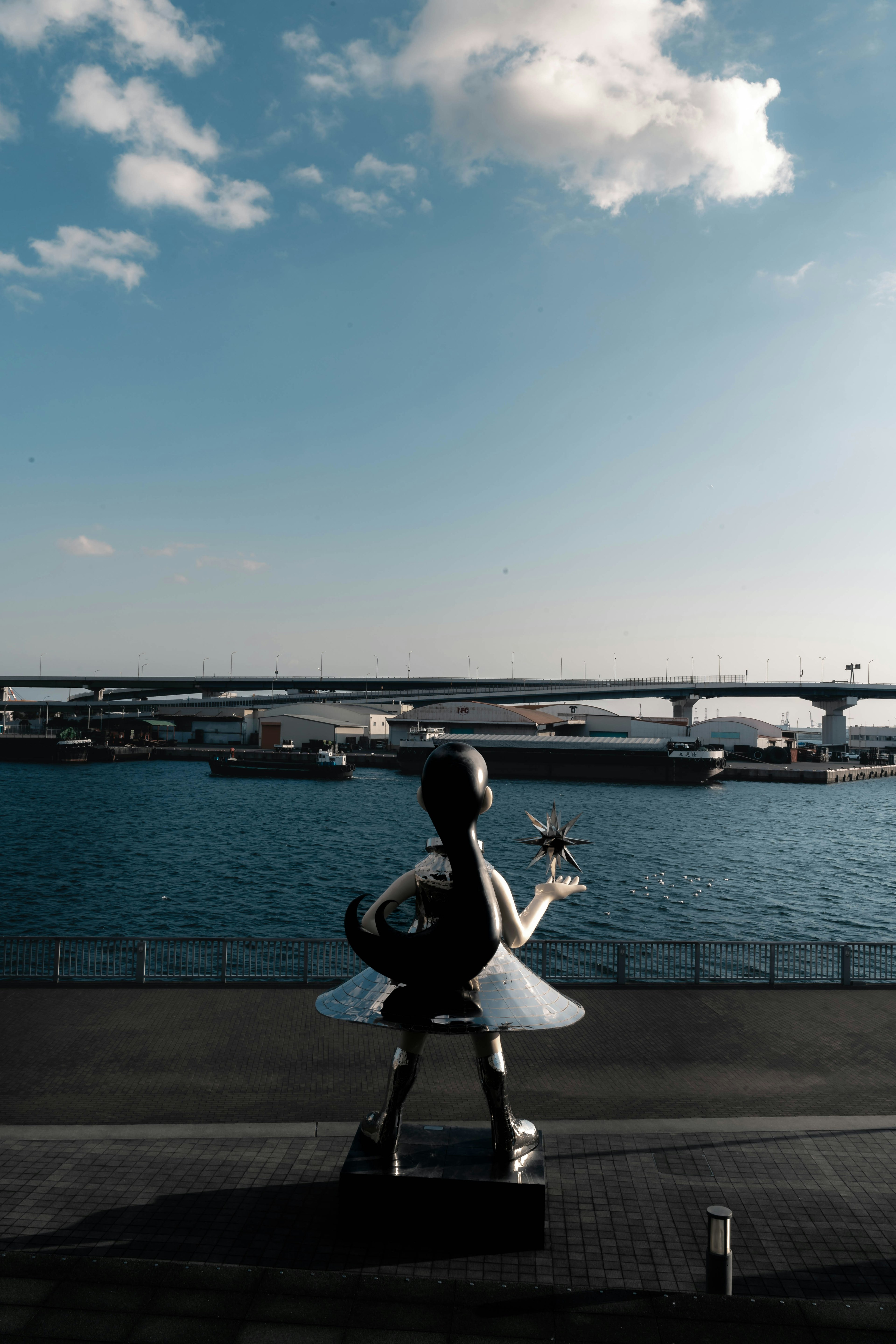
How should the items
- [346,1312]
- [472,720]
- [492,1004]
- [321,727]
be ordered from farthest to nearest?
[472,720], [321,727], [492,1004], [346,1312]

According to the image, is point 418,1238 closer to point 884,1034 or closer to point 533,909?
point 533,909

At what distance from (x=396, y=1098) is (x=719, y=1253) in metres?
3.04

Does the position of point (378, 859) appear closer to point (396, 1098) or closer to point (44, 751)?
point (396, 1098)

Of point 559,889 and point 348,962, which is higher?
point 559,889

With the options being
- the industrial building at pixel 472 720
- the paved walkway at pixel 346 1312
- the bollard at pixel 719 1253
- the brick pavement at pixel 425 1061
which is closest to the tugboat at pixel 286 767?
the industrial building at pixel 472 720

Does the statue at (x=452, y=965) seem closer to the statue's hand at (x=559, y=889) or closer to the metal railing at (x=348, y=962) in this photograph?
the statue's hand at (x=559, y=889)

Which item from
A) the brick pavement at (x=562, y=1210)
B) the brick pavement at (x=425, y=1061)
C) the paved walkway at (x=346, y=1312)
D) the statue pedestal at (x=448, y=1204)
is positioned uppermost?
the paved walkway at (x=346, y=1312)

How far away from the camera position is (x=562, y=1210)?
7.88 metres

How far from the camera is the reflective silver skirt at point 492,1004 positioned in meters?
7.08

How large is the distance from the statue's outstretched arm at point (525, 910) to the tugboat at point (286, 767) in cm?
8945

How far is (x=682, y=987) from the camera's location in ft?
48.3

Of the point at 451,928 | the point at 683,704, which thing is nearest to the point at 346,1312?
the point at 451,928

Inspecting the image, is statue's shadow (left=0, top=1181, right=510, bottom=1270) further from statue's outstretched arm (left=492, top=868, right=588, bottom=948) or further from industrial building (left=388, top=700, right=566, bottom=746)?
industrial building (left=388, top=700, right=566, bottom=746)

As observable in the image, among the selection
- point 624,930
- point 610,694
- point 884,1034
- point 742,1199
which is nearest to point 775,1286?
point 742,1199
